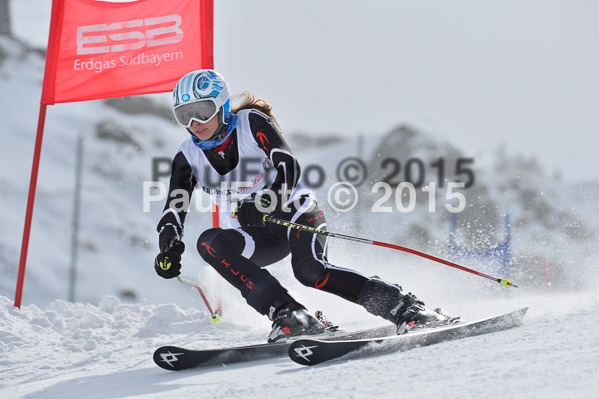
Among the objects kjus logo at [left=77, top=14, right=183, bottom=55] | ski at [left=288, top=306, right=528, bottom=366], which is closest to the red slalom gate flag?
kjus logo at [left=77, top=14, right=183, bottom=55]

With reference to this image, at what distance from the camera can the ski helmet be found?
343 centimetres

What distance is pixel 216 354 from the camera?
3.17 m

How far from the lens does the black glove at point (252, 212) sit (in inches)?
132

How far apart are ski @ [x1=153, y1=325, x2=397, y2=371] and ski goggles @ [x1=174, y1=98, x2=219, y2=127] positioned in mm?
1201

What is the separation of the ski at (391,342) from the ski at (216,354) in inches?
10.8

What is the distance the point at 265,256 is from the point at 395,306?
2.79 feet

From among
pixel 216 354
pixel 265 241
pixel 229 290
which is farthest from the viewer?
pixel 229 290

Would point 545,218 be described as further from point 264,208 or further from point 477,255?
point 264,208

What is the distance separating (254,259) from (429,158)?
1985cm

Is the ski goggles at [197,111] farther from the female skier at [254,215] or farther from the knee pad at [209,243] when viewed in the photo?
the knee pad at [209,243]

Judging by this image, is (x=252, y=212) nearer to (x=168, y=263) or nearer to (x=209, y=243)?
(x=209, y=243)

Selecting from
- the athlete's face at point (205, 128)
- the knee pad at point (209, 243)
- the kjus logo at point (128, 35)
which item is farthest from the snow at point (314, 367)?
the kjus logo at point (128, 35)

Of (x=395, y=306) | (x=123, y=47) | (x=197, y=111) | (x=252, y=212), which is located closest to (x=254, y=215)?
(x=252, y=212)

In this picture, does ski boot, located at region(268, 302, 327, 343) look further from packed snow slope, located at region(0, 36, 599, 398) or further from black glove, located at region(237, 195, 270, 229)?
black glove, located at region(237, 195, 270, 229)
